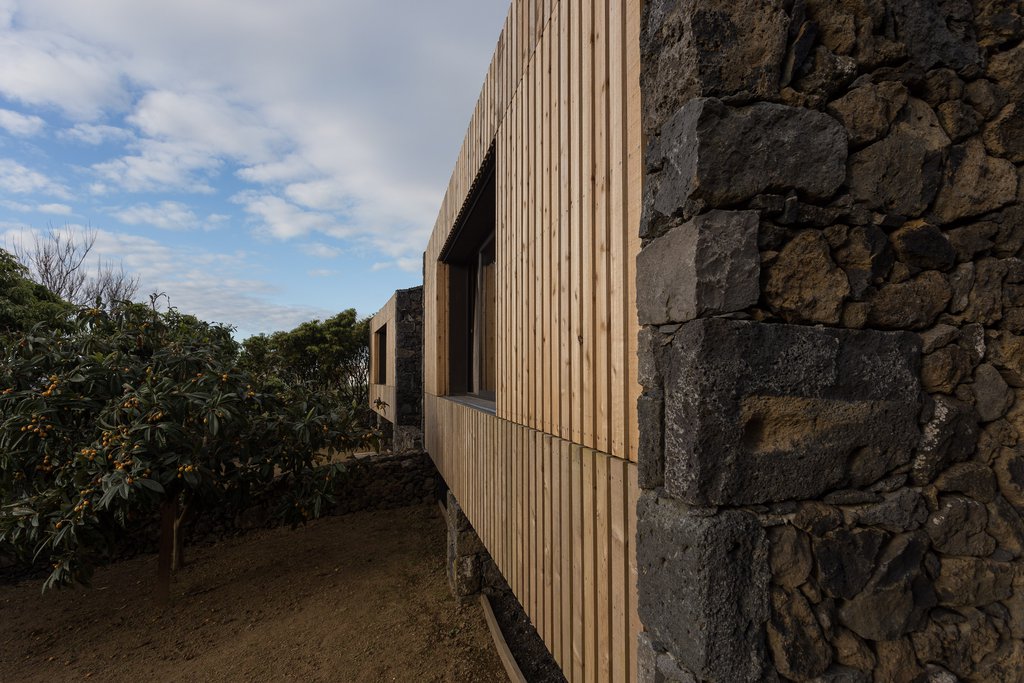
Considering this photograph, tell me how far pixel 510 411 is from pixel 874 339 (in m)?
2.16

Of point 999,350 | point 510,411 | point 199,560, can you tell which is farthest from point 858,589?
point 199,560

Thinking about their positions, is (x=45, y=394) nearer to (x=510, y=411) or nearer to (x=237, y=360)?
(x=237, y=360)

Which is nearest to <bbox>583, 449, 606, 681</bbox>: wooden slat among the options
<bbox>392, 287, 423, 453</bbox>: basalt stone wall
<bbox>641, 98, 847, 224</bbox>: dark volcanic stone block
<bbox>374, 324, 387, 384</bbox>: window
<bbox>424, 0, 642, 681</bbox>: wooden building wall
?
<bbox>424, 0, 642, 681</bbox>: wooden building wall

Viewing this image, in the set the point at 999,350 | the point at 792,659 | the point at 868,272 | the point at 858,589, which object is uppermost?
the point at 868,272

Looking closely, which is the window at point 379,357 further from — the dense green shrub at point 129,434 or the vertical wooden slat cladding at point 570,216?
the vertical wooden slat cladding at point 570,216

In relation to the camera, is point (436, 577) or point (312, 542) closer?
point (436, 577)

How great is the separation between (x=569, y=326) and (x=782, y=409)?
3.46 feet

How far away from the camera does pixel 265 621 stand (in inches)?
214

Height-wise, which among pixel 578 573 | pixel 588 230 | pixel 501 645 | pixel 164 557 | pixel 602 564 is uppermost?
pixel 588 230

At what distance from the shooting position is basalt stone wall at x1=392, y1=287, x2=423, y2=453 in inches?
420

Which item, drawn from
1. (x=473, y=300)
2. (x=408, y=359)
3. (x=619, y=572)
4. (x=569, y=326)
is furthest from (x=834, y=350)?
(x=408, y=359)

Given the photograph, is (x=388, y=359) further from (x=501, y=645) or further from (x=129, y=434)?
(x=501, y=645)

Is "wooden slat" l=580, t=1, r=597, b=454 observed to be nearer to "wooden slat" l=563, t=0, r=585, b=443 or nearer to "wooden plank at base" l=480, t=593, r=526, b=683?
"wooden slat" l=563, t=0, r=585, b=443

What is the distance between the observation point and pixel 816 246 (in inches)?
54.2
